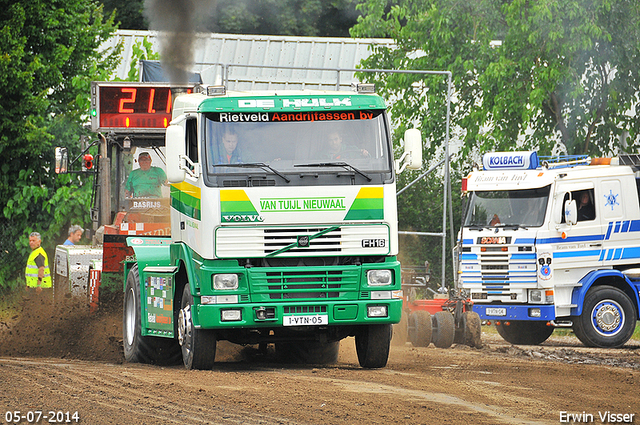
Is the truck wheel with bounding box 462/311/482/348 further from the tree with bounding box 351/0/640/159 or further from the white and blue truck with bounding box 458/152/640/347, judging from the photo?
the tree with bounding box 351/0/640/159

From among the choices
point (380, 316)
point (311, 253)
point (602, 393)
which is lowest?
point (602, 393)

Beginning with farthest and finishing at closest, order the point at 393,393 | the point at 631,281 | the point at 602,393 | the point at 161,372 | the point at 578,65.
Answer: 1. the point at 578,65
2. the point at 631,281
3. the point at 161,372
4. the point at 602,393
5. the point at 393,393

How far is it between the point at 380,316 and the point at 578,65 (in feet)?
44.0

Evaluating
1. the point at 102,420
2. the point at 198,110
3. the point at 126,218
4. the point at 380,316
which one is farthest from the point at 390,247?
the point at 126,218

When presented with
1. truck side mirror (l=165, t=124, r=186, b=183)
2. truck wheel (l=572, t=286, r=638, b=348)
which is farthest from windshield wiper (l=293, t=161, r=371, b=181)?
truck wheel (l=572, t=286, r=638, b=348)

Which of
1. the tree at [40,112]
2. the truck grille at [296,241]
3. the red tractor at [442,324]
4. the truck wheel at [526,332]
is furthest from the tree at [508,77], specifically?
the truck grille at [296,241]

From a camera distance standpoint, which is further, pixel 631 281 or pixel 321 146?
pixel 631 281

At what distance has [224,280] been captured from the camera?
10.4 meters

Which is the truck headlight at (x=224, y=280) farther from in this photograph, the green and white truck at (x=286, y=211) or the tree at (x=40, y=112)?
the tree at (x=40, y=112)

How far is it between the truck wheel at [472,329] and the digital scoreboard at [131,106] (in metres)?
6.13

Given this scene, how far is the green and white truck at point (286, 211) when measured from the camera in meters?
10.4

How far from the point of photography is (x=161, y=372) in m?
10.8

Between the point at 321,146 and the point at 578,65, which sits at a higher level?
the point at 578,65

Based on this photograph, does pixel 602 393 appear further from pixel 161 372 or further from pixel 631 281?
pixel 631 281
